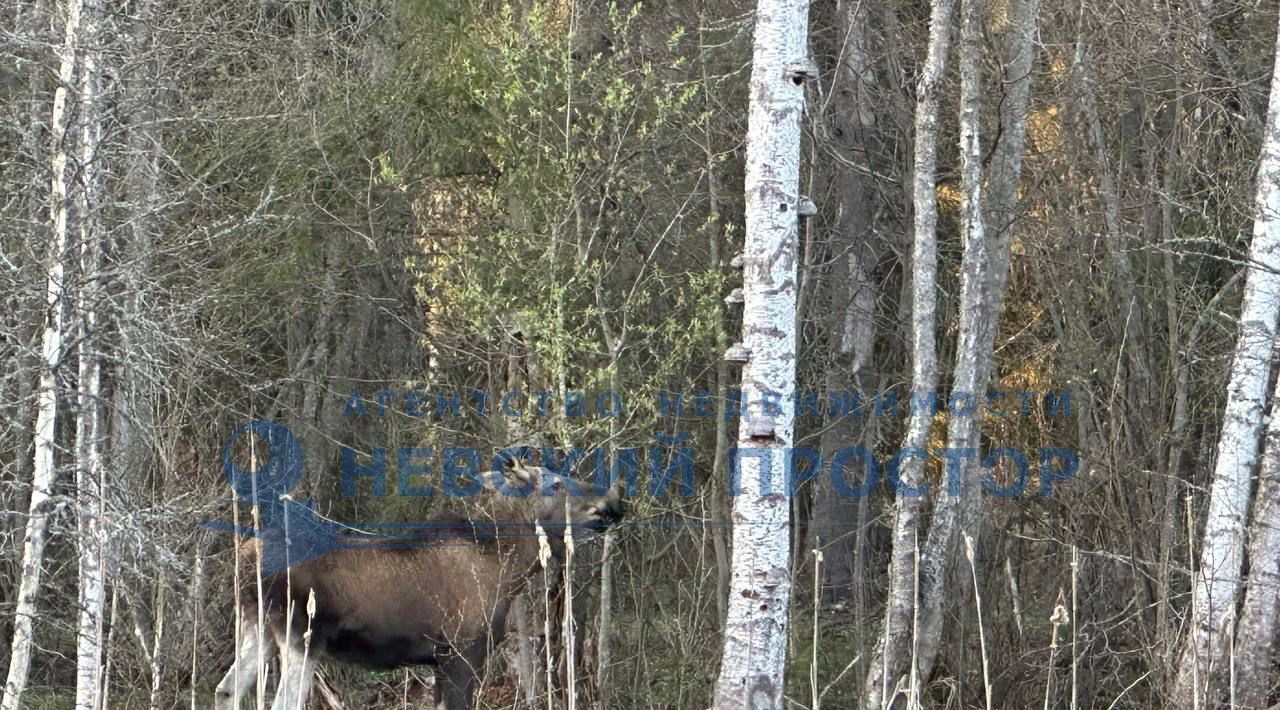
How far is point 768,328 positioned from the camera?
7.25 m

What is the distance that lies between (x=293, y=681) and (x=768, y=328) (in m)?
3.60

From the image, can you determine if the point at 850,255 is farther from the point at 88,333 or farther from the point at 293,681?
the point at 88,333

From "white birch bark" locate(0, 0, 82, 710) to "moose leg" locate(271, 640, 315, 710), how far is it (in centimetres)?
125

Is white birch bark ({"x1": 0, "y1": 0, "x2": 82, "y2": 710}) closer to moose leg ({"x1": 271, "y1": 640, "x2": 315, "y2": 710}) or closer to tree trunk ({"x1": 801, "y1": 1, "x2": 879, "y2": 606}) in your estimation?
moose leg ({"x1": 271, "y1": 640, "x2": 315, "y2": 710})

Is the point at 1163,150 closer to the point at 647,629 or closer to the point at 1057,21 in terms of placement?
the point at 1057,21

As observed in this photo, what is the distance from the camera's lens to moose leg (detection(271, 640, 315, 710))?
849 cm

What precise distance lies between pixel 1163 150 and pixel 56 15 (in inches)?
271

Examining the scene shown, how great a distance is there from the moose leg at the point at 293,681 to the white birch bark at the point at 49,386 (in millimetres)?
1246

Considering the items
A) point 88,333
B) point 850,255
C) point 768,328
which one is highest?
point 850,255

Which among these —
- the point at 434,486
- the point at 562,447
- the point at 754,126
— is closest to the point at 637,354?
the point at 562,447

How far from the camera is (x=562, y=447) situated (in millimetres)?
9969

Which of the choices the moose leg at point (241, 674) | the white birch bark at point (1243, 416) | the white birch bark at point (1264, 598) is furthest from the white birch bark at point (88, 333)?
the white birch bark at point (1264, 598)

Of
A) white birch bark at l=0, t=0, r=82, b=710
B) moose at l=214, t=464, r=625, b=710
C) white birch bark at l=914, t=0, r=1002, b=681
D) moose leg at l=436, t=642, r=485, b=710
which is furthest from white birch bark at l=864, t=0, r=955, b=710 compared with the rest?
white birch bark at l=0, t=0, r=82, b=710

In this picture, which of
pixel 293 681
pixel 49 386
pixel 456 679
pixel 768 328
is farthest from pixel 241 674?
pixel 768 328
